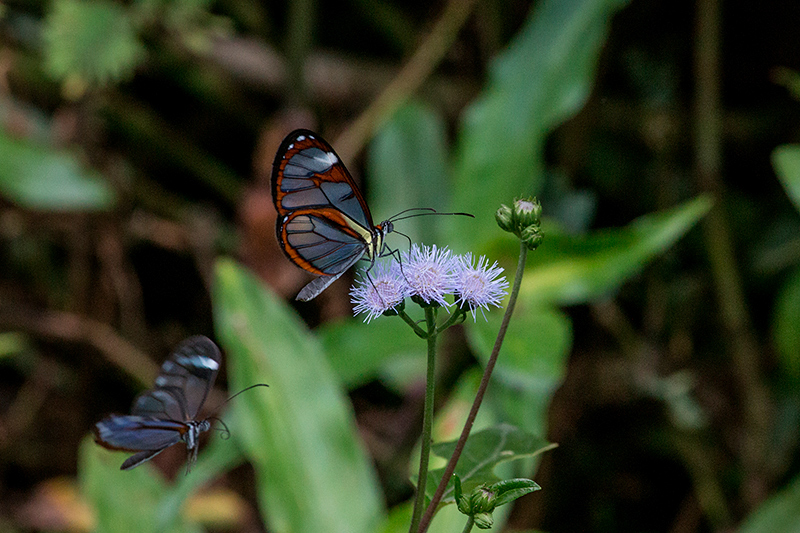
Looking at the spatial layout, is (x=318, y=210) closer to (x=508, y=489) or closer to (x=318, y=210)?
(x=318, y=210)

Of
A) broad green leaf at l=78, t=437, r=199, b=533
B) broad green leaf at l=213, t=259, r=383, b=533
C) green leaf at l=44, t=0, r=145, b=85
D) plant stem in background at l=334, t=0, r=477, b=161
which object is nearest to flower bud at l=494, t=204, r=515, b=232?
broad green leaf at l=213, t=259, r=383, b=533

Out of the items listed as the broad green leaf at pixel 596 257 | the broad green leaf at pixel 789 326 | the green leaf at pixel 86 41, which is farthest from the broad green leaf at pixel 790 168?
the green leaf at pixel 86 41

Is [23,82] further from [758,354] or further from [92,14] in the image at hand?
[758,354]

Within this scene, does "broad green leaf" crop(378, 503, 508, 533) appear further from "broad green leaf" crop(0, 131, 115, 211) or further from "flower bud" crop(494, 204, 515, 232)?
"broad green leaf" crop(0, 131, 115, 211)

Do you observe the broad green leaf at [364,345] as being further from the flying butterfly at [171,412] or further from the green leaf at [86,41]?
the green leaf at [86,41]

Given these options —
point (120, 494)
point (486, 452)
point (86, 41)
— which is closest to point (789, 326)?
point (486, 452)
